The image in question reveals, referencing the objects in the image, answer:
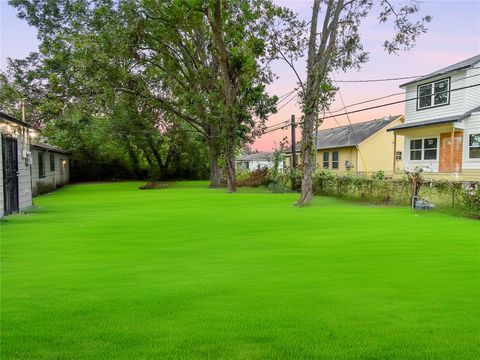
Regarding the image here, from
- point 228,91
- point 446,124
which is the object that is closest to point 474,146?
point 446,124

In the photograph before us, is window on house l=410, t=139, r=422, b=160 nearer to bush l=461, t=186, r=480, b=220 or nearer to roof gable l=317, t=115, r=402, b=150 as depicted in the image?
roof gable l=317, t=115, r=402, b=150

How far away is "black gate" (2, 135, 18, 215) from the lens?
9742 millimetres

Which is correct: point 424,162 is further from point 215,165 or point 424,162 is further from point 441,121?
point 215,165

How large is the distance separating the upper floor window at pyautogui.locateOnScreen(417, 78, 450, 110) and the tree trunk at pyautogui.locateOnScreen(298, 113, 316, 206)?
238 inches

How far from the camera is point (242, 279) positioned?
4.13 meters

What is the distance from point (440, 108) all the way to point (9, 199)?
16572 millimetres

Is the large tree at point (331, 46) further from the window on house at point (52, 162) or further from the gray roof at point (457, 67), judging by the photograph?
the window on house at point (52, 162)

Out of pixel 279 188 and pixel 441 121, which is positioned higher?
pixel 441 121

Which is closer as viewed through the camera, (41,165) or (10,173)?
(10,173)

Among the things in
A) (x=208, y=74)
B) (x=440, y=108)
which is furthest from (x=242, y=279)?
(x=208, y=74)

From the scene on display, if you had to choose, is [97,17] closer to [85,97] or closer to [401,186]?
[85,97]

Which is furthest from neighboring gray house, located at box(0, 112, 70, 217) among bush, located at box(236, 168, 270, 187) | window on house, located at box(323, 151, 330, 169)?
window on house, located at box(323, 151, 330, 169)

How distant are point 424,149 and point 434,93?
2.85 meters

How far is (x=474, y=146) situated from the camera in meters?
15.6
